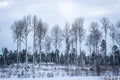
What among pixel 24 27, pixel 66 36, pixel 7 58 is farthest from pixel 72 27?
pixel 7 58

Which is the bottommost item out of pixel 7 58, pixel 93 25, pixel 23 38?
pixel 7 58

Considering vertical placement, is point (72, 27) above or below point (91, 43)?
above

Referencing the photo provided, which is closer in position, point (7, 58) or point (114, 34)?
point (114, 34)

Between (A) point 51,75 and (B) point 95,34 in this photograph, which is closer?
(A) point 51,75

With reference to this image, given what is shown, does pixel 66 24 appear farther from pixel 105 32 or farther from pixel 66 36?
pixel 105 32

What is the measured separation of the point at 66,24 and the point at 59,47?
6.69 m

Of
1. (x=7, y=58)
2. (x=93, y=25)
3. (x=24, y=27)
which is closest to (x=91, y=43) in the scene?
(x=93, y=25)

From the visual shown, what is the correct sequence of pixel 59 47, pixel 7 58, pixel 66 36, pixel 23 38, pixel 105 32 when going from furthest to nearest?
pixel 7 58 < pixel 59 47 < pixel 66 36 < pixel 105 32 < pixel 23 38

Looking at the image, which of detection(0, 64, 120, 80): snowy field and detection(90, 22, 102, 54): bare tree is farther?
detection(90, 22, 102, 54): bare tree

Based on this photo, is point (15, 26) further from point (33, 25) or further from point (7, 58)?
point (7, 58)

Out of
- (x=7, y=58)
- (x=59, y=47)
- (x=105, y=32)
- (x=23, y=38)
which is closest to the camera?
(x=23, y=38)

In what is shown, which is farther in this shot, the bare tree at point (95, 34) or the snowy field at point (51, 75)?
the bare tree at point (95, 34)

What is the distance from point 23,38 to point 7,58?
37.5 meters

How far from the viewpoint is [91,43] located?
5766cm
